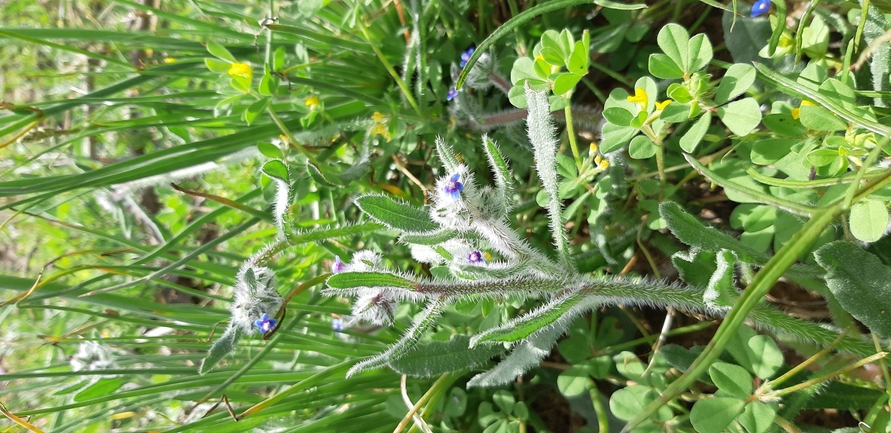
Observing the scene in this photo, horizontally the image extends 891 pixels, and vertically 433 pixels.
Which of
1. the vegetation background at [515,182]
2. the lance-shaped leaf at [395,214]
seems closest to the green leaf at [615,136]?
the vegetation background at [515,182]

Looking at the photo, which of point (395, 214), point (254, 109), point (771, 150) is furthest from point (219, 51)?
point (771, 150)

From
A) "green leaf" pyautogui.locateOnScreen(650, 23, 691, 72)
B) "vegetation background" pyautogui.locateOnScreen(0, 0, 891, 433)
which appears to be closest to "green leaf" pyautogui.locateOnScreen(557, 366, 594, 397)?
"vegetation background" pyautogui.locateOnScreen(0, 0, 891, 433)

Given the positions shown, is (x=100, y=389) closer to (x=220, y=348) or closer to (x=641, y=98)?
(x=220, y=348)

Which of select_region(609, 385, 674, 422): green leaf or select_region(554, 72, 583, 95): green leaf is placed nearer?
select_region(554, 72, 583, 95): green leaf

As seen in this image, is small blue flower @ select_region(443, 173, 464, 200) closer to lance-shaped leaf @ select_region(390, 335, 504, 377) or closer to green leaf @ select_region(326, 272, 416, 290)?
green leaf @ select_region(326, 272, 416, 290)

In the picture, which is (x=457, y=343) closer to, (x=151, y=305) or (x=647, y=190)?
(x=647, y=190)

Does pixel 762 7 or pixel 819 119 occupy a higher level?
pixel 762 7

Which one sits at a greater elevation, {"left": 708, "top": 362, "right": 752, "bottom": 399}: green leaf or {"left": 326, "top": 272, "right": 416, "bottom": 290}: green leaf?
{"left": 326, "top": 272, "right": 416, "bottom": 290}: green leaf
